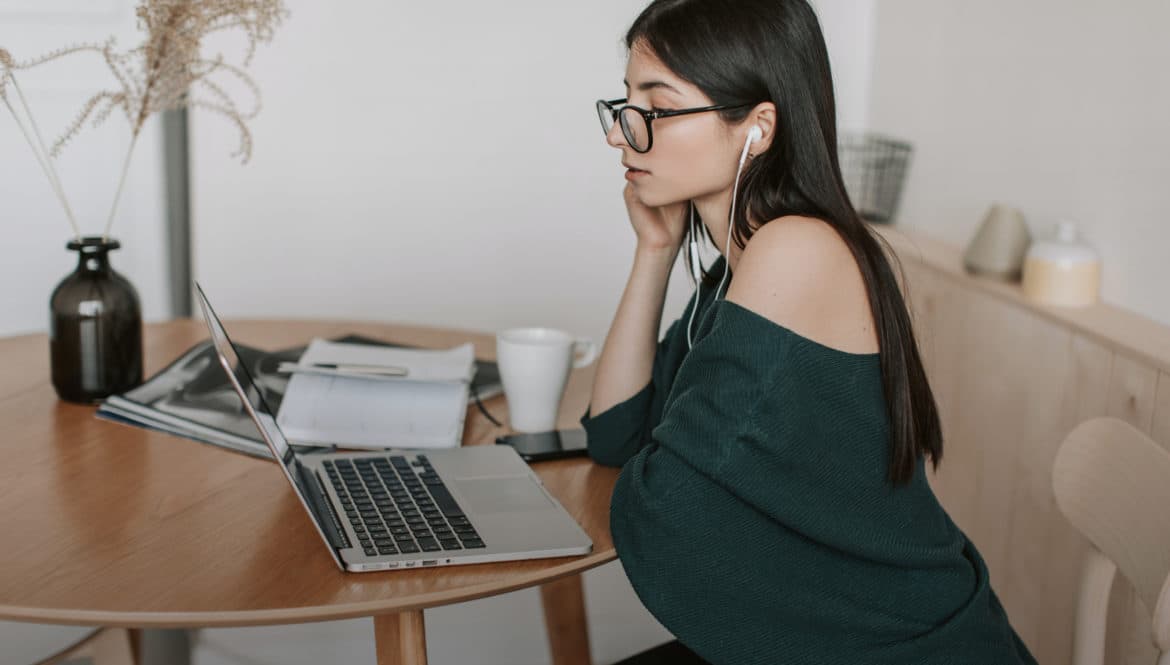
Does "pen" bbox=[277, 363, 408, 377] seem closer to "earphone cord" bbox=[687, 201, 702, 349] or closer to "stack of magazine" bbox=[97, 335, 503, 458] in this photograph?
"stack of magazine" bbox=[97, 335, 503, 458]

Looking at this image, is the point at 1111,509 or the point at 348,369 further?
the point at 348,369

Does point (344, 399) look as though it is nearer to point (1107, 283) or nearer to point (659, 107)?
point (659, 107)

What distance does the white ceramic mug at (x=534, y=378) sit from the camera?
4.76 ft

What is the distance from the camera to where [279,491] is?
1.25 metres

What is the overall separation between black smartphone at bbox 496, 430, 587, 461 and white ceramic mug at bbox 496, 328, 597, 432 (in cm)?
2

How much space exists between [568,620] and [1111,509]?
2.77 feet

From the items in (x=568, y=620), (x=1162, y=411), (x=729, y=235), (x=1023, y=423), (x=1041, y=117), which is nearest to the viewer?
(x=729, y=235)

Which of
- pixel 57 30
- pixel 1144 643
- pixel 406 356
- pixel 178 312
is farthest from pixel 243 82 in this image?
pixel 1144 643

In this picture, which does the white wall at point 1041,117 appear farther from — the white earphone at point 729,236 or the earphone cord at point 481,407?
the earphone cord at point 481,407

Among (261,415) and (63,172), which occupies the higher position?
(63,172)

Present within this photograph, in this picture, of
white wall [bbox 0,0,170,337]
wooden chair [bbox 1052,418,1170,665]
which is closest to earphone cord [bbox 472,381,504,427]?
wooden chair [bbox 1052,418,1170,665]

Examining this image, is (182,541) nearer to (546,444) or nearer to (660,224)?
(546,444)

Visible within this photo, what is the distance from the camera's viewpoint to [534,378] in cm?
146

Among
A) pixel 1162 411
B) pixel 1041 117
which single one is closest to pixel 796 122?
pixel 1162 411
